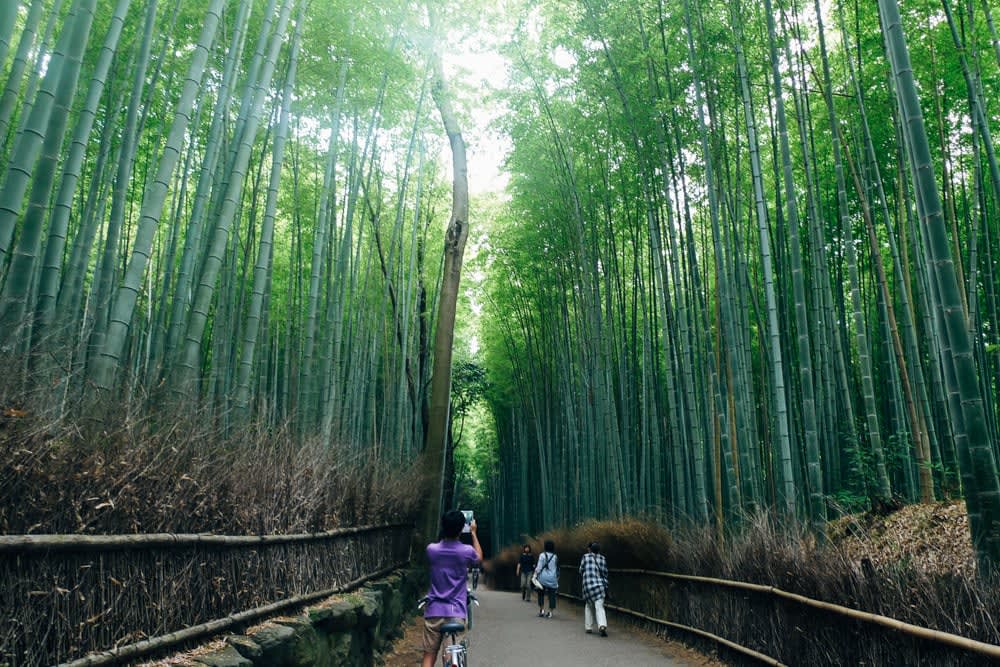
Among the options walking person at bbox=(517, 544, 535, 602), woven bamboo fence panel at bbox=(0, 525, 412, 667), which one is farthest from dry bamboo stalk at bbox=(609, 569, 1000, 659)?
walking person at bbox=(517, 544, 535, 602)

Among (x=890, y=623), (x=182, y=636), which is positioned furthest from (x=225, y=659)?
(x=890, y=623)

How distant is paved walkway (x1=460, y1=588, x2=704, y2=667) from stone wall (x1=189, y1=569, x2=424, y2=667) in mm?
762

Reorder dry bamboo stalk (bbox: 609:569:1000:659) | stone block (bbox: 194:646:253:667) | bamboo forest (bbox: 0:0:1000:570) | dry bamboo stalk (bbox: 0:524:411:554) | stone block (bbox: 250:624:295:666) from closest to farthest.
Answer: dry bamboo stalk (bbox: 0:524:411:554) → dry bamboo stalk (bbox: 609:569:1000:659) → stone block (bbox: 194:646:253:667) → stone block (bbox: 250:624:295:666) → bamboo forest (bbox: 0:0:1000:570)

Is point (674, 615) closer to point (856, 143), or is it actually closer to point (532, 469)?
point (856, 143)

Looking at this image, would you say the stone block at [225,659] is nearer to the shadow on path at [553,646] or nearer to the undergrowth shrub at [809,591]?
the undergrowth shrub at [809,591]

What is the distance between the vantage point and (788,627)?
3658 millimetres

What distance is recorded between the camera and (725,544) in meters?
5.08

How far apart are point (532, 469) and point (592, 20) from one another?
1267cm

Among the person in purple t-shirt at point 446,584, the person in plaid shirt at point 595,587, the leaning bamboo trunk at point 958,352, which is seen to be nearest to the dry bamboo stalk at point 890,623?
the leaning bamboo trunk at point 958,352

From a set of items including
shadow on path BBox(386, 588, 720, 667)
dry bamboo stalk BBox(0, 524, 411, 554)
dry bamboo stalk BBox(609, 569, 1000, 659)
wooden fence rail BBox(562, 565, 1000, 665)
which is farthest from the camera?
shadow on path BBox(386, 588, 720, 667)

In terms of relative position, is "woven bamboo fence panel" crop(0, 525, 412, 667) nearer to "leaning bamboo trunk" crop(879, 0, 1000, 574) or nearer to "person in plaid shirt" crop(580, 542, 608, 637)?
"leaning bamboo trunk" crop(879, 0, 1000, 574)

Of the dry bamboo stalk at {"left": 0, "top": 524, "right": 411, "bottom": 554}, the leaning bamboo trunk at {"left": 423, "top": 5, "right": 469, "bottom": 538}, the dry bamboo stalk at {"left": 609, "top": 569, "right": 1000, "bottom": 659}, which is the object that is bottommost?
the dry bamboo stalk at {"left": 609, "top": 569, "right": 1000, "bottom": 659}

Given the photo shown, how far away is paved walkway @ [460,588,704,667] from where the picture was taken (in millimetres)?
5059

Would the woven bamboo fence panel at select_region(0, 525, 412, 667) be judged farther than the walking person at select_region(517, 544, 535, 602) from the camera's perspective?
No
